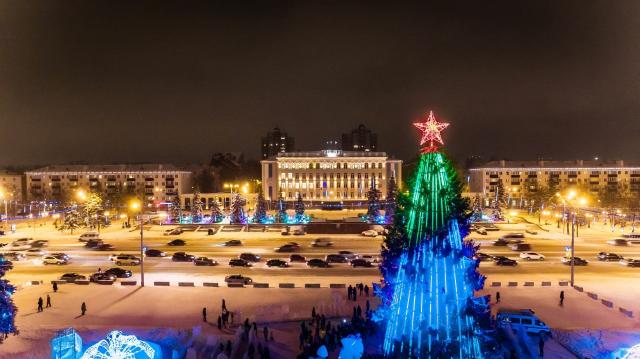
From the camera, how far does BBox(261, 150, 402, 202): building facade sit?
82.1m

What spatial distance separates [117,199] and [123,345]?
2115 inches

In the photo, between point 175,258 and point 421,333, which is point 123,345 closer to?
point 421,333

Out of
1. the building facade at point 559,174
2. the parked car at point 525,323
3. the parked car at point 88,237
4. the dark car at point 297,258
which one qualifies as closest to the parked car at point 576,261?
the parked car at point 525,323

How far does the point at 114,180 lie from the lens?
81.9 m

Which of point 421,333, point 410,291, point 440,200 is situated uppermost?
point 440,200

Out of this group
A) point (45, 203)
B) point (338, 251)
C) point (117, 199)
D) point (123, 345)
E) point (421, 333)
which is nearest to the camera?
point (421, 333)

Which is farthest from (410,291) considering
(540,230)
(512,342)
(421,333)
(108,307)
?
(540,230)

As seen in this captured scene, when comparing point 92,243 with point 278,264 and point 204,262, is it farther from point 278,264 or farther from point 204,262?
point 278,264

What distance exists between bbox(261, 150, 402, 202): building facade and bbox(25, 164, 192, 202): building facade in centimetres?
1532

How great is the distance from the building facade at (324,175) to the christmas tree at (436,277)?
71614mm

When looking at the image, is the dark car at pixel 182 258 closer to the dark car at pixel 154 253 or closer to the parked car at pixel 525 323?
the dark car at pixel 154 253

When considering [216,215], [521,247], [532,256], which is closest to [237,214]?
[216,215]

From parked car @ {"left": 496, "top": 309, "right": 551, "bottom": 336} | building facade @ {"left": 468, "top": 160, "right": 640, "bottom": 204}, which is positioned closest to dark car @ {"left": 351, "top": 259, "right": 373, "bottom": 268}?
parked car @ {"left": 496, "top": 309, "right": 551, "bottom": 336}

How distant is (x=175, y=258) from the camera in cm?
3152
